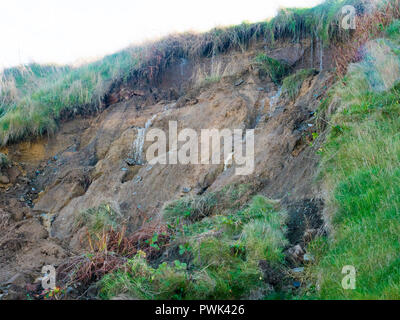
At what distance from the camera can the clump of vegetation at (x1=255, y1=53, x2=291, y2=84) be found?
10.2m

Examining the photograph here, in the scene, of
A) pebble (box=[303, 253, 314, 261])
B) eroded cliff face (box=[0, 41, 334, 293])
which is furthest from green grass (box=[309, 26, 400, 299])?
eroded cliff face (box=[0, 41, 334, 293])

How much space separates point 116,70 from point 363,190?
10709 mm

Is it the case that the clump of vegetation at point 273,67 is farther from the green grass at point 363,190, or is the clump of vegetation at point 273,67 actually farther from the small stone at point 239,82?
the green grass at point 363,190

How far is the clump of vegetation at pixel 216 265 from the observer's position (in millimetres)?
3770

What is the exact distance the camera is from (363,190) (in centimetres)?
423

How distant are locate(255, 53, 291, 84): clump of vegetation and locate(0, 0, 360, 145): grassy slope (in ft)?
3.93

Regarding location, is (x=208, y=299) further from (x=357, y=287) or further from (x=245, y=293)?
(x=357, y=287)

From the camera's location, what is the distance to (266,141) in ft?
24.7

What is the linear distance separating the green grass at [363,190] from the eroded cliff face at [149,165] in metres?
0.54

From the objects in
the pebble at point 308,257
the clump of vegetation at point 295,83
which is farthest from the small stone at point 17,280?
the clump of vegetation at point 295,83

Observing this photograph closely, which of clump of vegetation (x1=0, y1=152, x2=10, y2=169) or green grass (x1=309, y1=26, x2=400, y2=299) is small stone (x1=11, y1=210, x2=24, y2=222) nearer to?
clump of vegetation (x1=0, y1=152, x2=10, y2=169)

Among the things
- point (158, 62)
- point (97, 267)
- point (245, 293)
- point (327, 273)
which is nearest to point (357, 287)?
point (327, 273)

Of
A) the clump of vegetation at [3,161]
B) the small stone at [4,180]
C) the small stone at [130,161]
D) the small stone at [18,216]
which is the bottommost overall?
the small stone at [4,180]
